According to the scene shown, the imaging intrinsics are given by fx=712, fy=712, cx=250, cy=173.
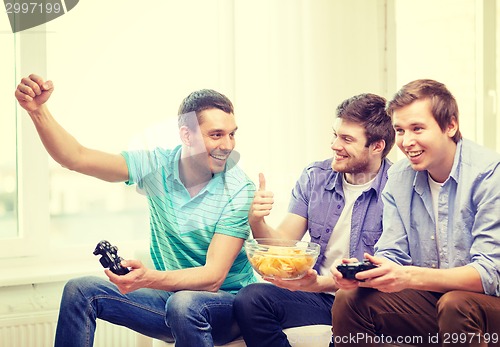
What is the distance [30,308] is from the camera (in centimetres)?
223

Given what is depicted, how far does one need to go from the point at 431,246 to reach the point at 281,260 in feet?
1.31

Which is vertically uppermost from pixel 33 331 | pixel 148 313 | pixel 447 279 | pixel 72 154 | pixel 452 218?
pixel 72 154

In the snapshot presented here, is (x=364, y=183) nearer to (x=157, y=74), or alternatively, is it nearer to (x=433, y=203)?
(x=433, y=203)

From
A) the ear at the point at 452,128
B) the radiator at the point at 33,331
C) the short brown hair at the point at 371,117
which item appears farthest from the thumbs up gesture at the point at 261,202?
the radiator at the point at 33,331

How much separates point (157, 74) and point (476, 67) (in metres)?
1.30

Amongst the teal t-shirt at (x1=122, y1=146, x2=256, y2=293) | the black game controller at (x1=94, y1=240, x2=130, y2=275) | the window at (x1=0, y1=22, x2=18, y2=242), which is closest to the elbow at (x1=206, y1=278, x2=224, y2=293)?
the teal t-shirt at (x1=122, y1=146, x2=256, y2=293)

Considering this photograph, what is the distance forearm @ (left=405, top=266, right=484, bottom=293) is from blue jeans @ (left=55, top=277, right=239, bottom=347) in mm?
498

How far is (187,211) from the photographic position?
2.01m

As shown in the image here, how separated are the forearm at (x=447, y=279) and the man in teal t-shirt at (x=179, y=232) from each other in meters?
0.50

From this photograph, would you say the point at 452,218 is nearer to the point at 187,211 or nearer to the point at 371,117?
the point at 371,117

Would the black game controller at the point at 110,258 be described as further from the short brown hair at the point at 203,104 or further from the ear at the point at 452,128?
the ear at the point at 452,128

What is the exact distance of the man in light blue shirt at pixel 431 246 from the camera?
1638 mm

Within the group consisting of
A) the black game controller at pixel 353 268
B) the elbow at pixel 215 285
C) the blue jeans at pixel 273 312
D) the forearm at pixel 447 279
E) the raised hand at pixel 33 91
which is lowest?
the blue jeans at pixel 273 312

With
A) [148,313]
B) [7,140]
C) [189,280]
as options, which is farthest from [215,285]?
[7,140]
